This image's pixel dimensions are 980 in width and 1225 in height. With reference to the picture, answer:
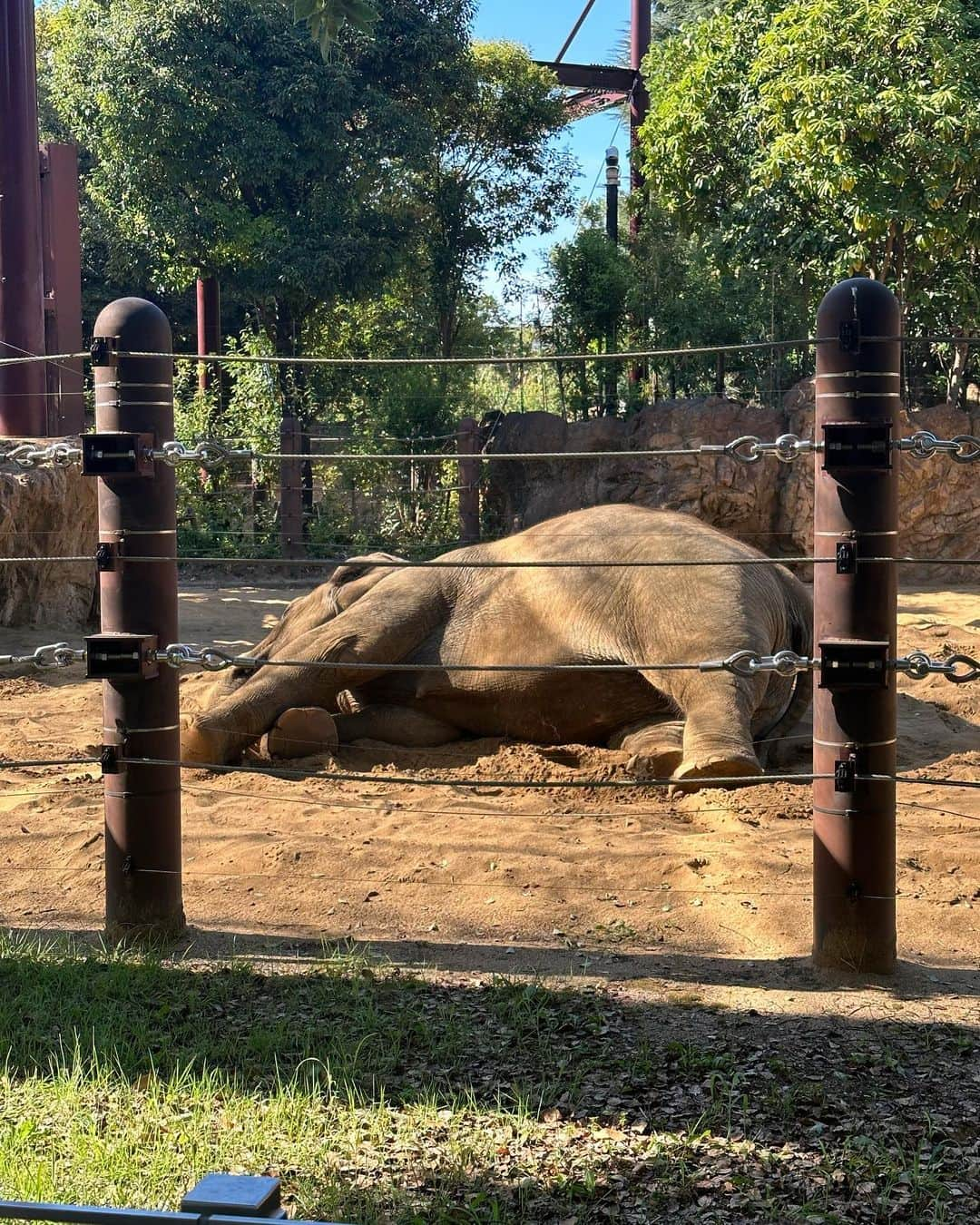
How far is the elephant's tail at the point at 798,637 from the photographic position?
6.71 m

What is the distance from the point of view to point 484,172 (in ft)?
79.2

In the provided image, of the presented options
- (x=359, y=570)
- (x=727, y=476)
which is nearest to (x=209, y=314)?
(x=727, y=476)

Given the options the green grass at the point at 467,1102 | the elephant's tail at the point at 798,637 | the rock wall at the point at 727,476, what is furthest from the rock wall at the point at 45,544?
the green grass at the point at 467,1102

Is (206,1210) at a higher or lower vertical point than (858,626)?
lower

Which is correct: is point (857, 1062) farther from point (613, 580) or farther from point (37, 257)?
point (37, 257)

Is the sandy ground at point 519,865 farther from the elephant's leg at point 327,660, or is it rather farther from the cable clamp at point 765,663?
the cable clamp at point 765,663

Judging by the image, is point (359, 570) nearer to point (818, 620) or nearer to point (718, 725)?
point (718, 725)

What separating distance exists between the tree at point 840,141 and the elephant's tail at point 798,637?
1052 cm

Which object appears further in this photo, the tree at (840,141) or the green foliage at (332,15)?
the tree at (840,141)

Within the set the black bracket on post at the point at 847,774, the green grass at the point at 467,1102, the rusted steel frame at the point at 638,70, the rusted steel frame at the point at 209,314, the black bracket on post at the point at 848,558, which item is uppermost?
the rusted steel frame at the point at 638,70

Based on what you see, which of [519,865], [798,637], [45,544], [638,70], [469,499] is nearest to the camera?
[519,865]

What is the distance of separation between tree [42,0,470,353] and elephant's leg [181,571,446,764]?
14359 millimetres

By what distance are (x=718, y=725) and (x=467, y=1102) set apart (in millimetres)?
3045

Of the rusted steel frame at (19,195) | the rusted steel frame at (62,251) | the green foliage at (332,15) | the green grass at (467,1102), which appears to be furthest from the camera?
the rusted steel frame at (62,251)
